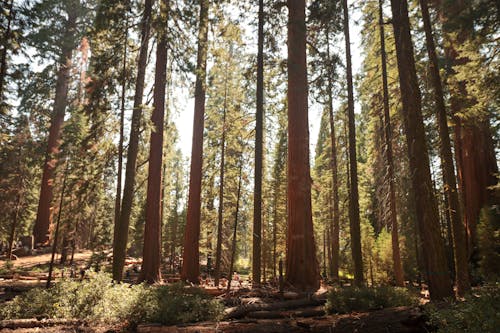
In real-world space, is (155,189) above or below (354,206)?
above

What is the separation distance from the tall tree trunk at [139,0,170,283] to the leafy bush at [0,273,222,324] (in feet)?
12.6

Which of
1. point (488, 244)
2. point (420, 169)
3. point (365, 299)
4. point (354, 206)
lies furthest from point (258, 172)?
point (488, 244)

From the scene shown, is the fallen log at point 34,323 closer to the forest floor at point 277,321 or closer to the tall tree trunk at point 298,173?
the forest floor at point 277,321

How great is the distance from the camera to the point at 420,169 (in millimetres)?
7840

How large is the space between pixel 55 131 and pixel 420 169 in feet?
98.7

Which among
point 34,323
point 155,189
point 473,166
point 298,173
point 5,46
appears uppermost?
point 5,46

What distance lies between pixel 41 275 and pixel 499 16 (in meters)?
23.7

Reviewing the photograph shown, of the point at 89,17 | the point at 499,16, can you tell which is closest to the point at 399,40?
the point at 499,16

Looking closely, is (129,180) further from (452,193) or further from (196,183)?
(452,193)

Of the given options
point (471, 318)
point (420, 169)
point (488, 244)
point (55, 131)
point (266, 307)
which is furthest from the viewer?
point (55, 131)

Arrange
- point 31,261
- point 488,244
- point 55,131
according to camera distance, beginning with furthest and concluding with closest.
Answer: point 55,131 → point 31,261 → point 488,244

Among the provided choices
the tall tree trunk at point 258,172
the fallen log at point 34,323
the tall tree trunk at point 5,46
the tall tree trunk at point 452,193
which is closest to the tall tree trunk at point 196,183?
the tall tree trunk at point 258,172

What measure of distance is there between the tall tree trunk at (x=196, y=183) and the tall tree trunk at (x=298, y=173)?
13.9 ft

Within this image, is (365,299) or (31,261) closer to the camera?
(365,299)
